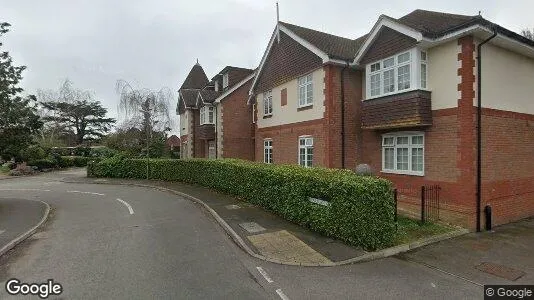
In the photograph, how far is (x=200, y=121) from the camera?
1066 inches

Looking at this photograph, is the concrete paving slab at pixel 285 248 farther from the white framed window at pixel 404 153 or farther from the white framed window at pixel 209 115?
the white framed window at pixel 209 115

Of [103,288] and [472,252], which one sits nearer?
A: [103,288]

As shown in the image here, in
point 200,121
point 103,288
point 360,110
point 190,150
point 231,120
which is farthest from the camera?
point 190,150

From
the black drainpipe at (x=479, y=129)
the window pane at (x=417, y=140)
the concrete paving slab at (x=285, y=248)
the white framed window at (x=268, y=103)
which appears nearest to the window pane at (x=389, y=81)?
the window pane at (x=417, y=140)

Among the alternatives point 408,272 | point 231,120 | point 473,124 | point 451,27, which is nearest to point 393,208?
point 408,272

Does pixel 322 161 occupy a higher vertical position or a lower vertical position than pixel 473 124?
lower

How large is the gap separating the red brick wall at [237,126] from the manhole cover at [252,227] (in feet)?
48.1

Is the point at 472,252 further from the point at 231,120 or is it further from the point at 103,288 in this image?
the point at 231,120

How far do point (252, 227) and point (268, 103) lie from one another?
402 inches

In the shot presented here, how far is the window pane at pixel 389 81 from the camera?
11.6 m

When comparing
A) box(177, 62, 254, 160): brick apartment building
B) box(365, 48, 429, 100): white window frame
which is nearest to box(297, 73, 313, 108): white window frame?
box(365, 48, 429, 100): white window frame

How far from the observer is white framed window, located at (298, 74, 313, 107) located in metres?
14.7

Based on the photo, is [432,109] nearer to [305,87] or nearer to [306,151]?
[306,151]

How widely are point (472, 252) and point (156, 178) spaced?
63.9 feet
